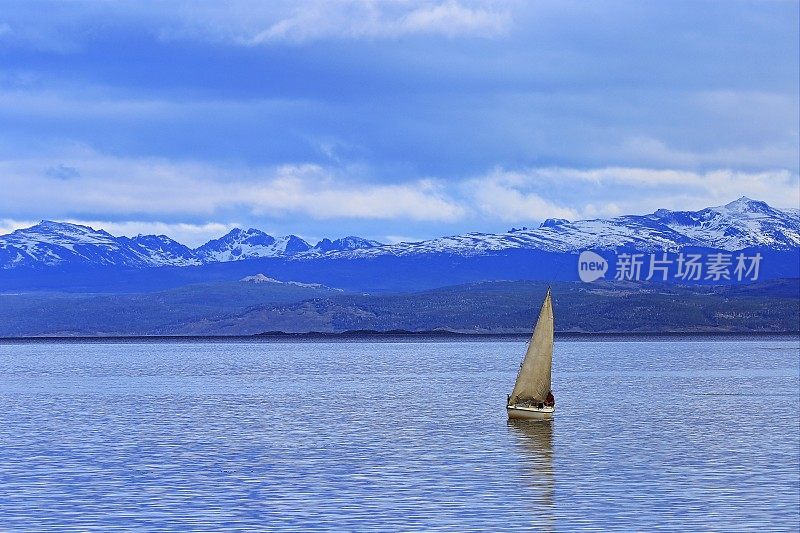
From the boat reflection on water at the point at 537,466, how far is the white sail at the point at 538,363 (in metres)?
1.96

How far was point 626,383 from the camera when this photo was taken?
554 ft

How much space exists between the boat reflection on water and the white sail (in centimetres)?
196

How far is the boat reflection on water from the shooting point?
57.4 m

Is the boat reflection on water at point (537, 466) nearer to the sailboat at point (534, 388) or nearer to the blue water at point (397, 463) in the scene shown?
the blue water at point (397, 463)

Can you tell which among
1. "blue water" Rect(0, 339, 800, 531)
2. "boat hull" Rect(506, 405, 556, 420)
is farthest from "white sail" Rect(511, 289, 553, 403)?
"blue water" Rect(0, 339, 800, 531)

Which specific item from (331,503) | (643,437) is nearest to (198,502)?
(331,503)

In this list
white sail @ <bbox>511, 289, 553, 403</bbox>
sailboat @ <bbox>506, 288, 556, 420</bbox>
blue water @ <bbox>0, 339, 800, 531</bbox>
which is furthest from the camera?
sailboat @ <bbox>506, 288, 556, 420</bbox>

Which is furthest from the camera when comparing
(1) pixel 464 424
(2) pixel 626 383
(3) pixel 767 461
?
(2) pixel 626 383

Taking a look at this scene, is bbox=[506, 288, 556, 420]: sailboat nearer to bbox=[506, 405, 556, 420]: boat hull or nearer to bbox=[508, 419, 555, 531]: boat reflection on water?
bbox=[506, 405, 556, 420]: boat hull

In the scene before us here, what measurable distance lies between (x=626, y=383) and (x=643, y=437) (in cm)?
7847

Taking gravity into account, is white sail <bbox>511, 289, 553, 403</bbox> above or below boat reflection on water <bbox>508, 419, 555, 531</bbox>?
above

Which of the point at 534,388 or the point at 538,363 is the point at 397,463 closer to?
the point at 538,363

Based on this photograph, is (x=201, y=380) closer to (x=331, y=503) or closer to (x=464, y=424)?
(x=464, y=424)

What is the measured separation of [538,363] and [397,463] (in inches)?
1081
